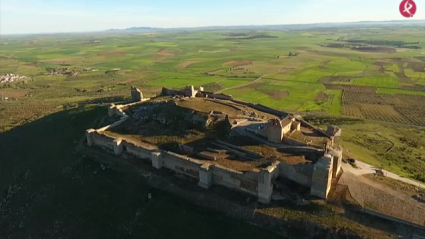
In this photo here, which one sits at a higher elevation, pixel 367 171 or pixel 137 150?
pixel 137 150

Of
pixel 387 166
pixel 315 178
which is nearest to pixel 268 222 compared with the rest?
pixel 315 178

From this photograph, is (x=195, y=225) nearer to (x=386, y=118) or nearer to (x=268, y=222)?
(x=268, y=222)

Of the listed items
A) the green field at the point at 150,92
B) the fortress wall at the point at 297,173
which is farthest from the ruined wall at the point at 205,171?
the green field at the point at 150,92

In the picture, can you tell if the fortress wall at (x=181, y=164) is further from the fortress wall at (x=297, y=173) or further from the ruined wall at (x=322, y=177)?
the ruined wall at (x=322, y=177)

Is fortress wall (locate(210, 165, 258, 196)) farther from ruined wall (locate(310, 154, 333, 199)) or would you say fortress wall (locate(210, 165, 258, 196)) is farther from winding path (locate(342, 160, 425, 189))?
winding path (locate(342, 160, 425, 189))

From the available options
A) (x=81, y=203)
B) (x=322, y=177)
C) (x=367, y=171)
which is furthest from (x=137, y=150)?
(x=367, y=171)

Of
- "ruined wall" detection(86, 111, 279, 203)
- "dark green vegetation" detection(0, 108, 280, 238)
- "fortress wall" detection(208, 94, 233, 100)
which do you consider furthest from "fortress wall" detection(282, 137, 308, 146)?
"fortress wall" detection(208, 94, 233, 100)

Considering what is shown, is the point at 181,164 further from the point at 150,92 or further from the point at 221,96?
the point at 150,92
